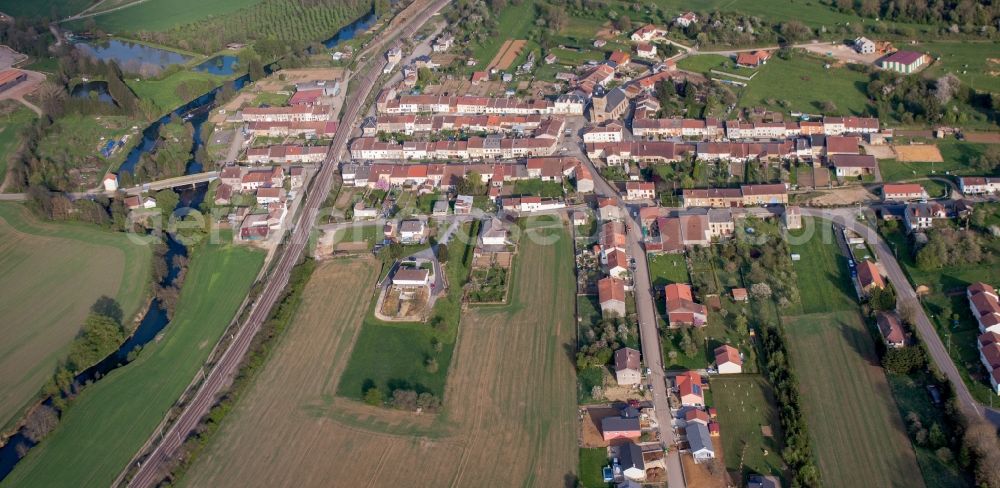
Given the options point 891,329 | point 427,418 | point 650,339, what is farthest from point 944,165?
point 427,418

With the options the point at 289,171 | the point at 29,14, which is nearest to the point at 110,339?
the point at 289,171

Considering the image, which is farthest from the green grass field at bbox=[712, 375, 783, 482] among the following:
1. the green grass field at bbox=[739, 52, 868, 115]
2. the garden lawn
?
the green grass field at bbox=[739, 52, 868, 115]

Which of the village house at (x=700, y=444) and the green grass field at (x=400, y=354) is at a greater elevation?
the village house at (x=700, y=444)

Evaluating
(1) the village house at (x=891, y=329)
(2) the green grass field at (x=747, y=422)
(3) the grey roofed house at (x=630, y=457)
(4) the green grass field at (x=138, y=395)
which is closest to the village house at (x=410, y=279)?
(4) the green grass field at (x=138, y=395)

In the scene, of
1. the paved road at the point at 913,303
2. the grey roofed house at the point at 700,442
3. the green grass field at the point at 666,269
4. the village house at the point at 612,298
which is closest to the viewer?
the grey roofed house at the point at 700,442

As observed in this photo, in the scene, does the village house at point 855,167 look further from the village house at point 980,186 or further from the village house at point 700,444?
the village house at point 700,444

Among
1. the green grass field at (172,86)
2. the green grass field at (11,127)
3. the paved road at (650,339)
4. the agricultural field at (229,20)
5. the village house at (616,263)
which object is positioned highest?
the village house at (616,263)

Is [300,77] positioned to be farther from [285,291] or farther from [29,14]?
[29,14]

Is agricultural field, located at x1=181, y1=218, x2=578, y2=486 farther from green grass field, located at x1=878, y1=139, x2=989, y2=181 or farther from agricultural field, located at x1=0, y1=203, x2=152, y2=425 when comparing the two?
green grass field, located at x1=878, y1=139, x2=989, y2=181
